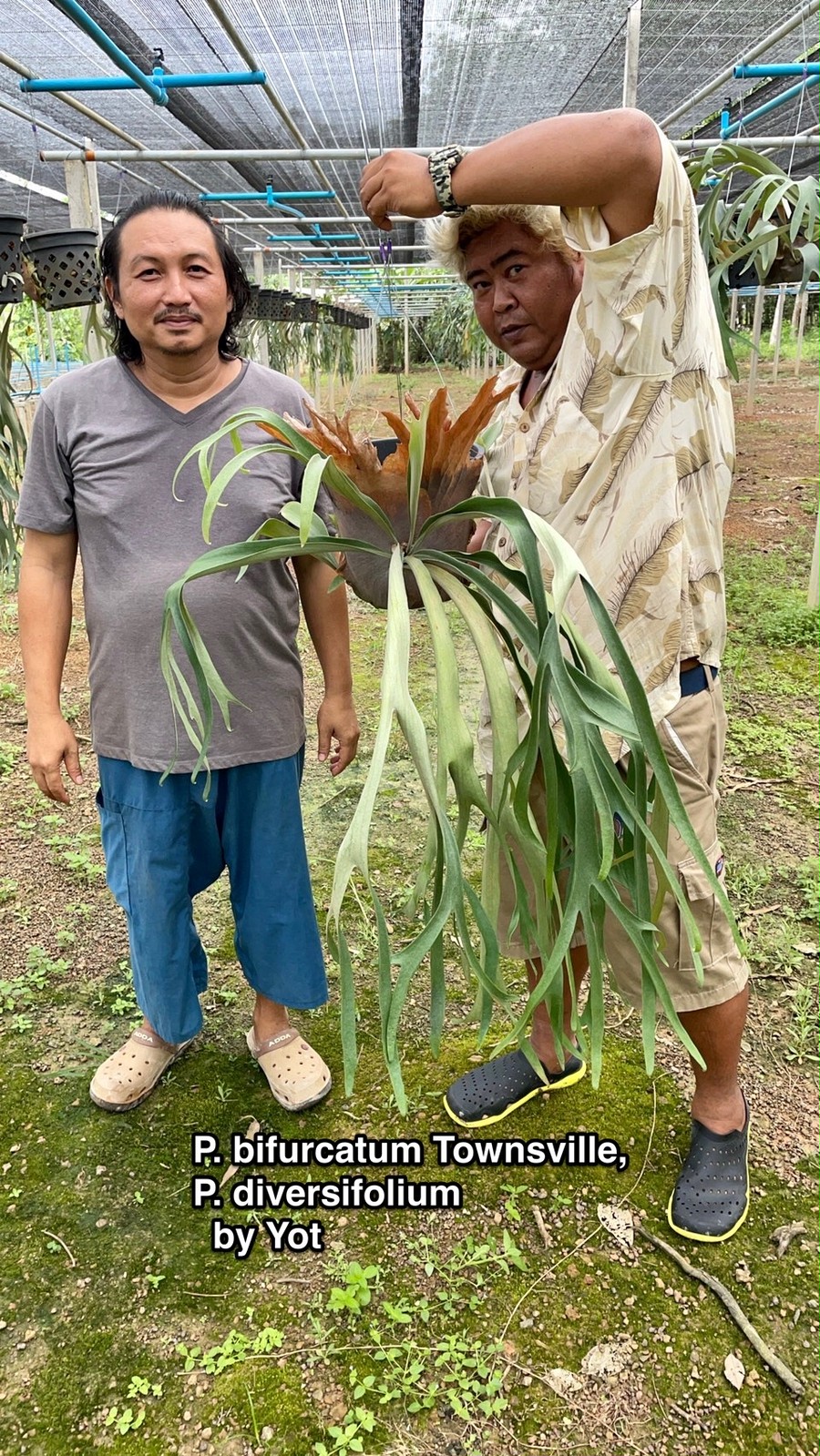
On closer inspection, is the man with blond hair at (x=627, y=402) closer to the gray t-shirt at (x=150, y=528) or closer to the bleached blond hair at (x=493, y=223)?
the bleached blond hair at (x=493, y=223)

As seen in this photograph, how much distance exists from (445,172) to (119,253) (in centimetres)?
50

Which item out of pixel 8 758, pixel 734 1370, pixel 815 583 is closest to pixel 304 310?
pixel 815 583

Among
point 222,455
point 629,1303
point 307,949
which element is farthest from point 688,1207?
point 222,455

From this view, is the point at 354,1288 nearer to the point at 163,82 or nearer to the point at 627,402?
the point at 627,402

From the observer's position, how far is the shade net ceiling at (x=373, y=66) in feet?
10.5

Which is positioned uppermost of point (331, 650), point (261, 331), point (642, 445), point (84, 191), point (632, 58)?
point (632, 58)

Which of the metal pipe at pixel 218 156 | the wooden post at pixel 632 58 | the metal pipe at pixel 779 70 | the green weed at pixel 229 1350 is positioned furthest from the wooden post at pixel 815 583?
the green weed at pixel 229 1350

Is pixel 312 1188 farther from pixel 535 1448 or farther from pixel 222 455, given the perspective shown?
pixel 222 455

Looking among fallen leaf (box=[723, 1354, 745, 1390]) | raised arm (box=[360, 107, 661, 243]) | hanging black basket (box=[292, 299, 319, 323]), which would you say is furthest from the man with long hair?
hanging black basket (box=[292, 299, 319, 323])

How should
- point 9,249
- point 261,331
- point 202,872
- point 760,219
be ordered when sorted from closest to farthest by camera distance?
point 202,872
point 9,249
point 760,219
point 261,331

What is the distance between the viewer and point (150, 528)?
1242 mm

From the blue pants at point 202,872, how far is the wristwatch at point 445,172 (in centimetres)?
77

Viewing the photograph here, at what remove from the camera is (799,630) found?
3.57 meters

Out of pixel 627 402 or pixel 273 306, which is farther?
pixel 273 306
